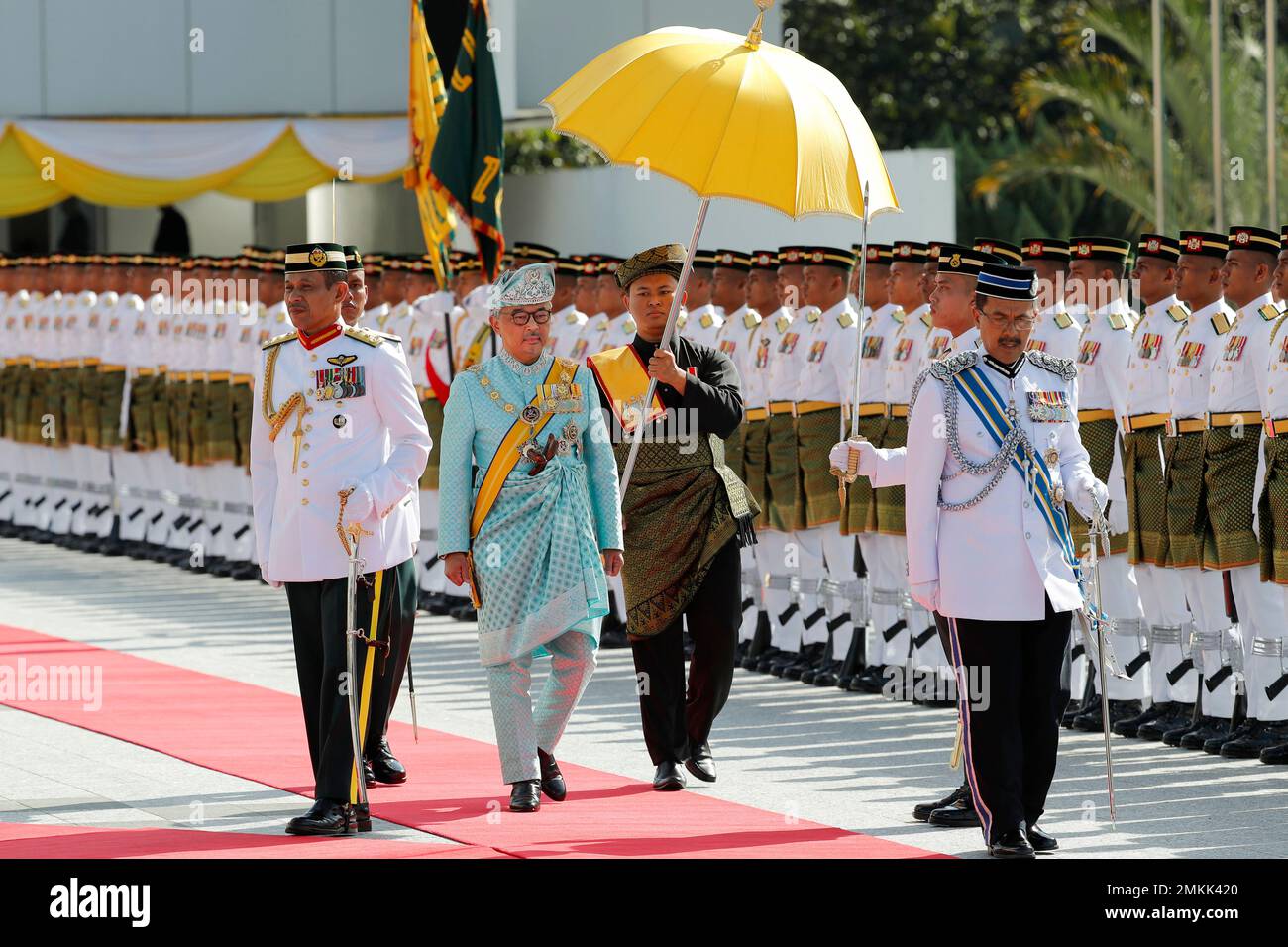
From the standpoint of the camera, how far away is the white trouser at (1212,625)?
9.95 metres

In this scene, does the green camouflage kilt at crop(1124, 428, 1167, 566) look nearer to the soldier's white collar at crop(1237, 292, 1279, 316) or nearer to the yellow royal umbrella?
the soldier's white collar at crop(1237, 292, 1279, 316)

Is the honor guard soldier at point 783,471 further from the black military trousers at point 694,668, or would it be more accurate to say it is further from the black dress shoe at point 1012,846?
the black dress shoe at point 1012,846

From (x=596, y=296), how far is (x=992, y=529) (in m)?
7.07

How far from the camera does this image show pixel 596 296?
1415cm

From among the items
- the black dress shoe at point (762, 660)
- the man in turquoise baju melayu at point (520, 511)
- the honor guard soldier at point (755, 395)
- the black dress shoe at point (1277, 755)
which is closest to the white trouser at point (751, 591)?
the honor guard soldier at point (755, 395)

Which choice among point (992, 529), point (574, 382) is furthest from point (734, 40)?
point (992, 529)

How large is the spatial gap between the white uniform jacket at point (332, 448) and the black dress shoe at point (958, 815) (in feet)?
6.85

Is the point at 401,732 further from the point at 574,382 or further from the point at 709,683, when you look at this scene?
the point at 574,382

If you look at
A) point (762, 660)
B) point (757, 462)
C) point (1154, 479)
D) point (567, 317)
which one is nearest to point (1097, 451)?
point (1154, 479)

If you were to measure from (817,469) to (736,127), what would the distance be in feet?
14.5

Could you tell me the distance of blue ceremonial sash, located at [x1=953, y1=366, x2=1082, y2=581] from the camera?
290 inches

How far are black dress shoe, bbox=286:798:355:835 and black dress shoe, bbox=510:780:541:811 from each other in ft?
2.20

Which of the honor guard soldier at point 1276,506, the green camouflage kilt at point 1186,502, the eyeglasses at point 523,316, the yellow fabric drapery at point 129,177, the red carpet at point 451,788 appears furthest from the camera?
the yellow fabric drapery at point 129,177

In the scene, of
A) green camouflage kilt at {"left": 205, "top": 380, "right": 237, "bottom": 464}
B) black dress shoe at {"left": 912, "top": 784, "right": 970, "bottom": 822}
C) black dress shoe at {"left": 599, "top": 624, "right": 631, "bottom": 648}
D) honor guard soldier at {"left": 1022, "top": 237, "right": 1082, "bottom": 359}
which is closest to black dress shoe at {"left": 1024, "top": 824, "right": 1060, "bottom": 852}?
black dress shoe at {"left": 912, "top": 784, "right": 970, "bottom": 822}
